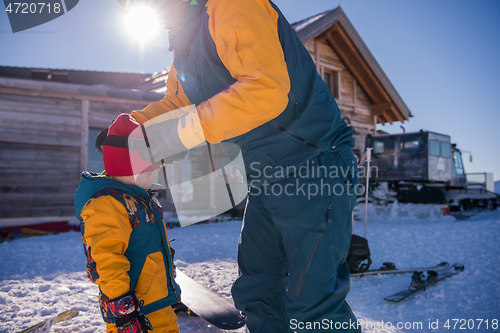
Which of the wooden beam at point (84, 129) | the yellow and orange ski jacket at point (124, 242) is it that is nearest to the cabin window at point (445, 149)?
the wooden beam at point (84, 129)

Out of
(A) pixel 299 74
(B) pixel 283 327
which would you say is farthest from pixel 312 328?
(A) pixel 299 74

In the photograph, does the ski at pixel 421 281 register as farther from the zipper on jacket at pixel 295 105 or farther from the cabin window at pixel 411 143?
the cabin window at pixel 411 143

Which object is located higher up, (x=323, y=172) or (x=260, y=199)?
(x=323, y=172)

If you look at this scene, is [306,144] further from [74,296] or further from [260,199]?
[74,296]

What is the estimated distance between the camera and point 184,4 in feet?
4.38

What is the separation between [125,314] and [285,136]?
1067 mm

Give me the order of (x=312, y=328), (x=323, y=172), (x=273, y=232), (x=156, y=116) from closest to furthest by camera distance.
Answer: (x=312, y=328), (x=323, y=172), (x=273, y=232), (x=156, y=116)

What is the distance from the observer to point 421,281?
2.95 m

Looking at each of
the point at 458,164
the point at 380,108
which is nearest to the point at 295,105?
the point at 380,108

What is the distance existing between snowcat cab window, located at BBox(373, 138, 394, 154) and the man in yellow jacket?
10718 millimetres

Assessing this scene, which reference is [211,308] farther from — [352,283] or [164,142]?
[352,283]

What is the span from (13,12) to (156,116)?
411 centimetres

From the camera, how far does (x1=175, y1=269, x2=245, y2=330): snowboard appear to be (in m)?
1.96

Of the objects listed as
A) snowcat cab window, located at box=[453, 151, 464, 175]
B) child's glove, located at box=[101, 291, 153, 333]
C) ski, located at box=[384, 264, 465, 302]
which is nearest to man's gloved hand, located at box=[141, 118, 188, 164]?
child's glove, located at box=[101, 291, 153, 333]
